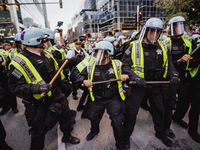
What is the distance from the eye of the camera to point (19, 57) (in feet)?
6.80

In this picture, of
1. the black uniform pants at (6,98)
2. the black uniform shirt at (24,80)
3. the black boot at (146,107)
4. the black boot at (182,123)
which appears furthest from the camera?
the black uniform pants at (6,98)

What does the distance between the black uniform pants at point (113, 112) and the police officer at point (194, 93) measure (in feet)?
5.41

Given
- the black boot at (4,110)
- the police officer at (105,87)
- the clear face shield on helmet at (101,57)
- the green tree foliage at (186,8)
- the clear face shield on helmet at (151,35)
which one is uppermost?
the green tree foliage at (186,8)

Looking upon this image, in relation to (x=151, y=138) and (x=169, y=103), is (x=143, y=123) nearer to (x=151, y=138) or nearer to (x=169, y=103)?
(x=151, y=138)

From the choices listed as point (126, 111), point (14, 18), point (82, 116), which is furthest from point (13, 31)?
point (126, 111)

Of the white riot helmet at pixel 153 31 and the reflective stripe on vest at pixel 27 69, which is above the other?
the white riot helmet at pixel 153 31

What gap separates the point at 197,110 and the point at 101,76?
2.23 meters

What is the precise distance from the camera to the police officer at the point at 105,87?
2424 mm

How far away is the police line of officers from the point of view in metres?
2.14

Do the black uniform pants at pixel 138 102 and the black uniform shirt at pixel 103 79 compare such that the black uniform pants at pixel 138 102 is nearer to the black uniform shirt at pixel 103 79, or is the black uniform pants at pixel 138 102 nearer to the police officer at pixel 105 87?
the police officer at pixel 105 87

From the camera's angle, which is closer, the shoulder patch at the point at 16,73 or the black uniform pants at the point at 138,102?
the shoulder patch at the point at 16,73

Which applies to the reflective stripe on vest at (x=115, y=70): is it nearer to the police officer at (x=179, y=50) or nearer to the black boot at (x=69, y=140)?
the black boot at (x=69, y=140)

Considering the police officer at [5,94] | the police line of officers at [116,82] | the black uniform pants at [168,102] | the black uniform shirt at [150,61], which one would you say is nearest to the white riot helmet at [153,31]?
the police line of officers at [116,82]

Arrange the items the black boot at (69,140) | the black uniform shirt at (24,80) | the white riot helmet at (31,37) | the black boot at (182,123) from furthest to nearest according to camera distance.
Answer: the black boot at (182,123) → the black boot at (69,140) → the white riot helmet at (31,37) → the black uniform shirt at (24,80)
